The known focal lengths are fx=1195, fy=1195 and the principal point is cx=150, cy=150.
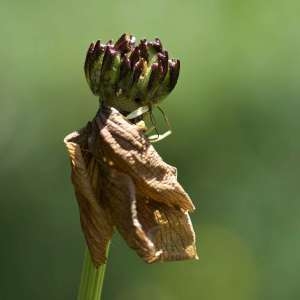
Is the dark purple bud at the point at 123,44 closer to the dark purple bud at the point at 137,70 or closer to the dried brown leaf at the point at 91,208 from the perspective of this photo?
the dark purple bud at the point at 137,70

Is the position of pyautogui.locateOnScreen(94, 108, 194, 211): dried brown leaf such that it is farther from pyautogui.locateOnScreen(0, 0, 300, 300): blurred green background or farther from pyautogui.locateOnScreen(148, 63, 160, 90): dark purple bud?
pyautogui.locateOnScreen(0, 0, 300, 300): blurred green background

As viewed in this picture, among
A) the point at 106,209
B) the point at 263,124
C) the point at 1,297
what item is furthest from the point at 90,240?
the point at 263,124

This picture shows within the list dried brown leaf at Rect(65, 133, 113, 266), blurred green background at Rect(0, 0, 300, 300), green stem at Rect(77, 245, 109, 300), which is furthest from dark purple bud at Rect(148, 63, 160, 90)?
blurred green background at Rect(0, 0, 300, 300)

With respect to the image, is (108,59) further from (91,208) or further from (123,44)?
(91,208)

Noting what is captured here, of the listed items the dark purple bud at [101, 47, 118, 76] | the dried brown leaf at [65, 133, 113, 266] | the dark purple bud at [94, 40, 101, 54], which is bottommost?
the dried brown leaf at [65, 133, 113, 266]

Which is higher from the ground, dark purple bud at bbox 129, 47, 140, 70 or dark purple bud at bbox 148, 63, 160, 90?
dark purple bud at bbox 129, 47, 140, 70

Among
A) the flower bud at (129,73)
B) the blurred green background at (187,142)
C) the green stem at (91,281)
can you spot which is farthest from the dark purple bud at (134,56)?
the blurred green background at (187,142)

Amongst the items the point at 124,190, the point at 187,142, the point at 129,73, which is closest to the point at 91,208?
the point at 124,190
